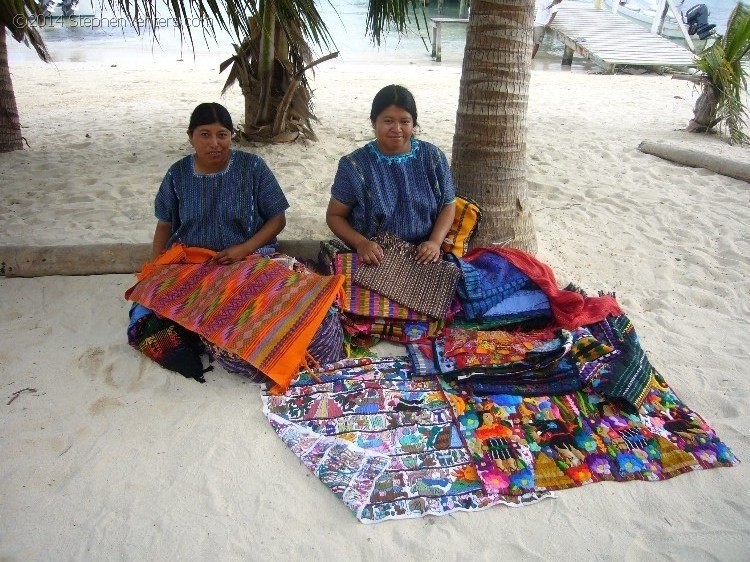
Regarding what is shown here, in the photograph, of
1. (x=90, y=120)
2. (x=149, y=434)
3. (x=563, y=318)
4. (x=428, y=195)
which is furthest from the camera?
(x=90, y=120)

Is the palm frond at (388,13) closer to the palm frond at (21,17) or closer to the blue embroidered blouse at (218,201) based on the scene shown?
the blue embroidered blouse at (218,201)

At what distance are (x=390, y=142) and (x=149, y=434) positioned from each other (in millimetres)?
1767

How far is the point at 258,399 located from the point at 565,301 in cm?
158

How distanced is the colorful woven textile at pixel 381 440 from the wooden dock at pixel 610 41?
1269 centimetres

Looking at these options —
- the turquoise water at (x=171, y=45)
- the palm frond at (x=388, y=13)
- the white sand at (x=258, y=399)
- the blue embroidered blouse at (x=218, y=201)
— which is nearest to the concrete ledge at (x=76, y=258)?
the white sand at (x=258, y=399)

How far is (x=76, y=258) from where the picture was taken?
3.31 meters

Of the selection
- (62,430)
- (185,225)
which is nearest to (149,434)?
(62,430)

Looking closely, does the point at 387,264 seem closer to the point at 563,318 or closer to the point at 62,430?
the point at 563,318

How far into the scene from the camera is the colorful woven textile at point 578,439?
2.05 meters

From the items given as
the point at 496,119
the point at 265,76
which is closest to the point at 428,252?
the point at 496,119

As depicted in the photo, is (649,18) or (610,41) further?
(649,18)

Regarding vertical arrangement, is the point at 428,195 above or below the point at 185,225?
above

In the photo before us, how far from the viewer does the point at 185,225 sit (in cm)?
287

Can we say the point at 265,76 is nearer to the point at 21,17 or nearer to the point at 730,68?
the point at 21,17
